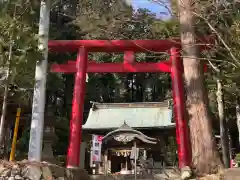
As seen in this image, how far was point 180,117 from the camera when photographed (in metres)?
8.95

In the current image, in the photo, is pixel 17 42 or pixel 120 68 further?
pixel 120 68

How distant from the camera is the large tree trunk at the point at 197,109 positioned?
22.0 feet

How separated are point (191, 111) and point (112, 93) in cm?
2289

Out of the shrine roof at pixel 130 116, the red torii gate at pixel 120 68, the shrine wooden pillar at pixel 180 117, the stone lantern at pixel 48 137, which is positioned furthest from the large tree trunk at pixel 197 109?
the shrine roof at pixel 130 116

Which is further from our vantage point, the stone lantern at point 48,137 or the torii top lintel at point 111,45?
the stone lantern at point 48,137

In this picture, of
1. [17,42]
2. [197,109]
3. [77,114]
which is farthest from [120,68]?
[17,42]

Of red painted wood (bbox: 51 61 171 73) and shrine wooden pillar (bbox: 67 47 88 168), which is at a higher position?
red painted wood (bbox: 51 61 171 73)

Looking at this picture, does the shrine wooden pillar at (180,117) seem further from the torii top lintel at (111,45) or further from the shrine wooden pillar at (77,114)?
the shrine wooden pillar at (77,114)

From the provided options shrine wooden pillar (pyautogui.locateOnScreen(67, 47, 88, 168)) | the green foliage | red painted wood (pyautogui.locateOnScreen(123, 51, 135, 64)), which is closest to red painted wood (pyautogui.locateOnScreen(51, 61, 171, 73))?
red painted wood (pyautogui.locateOnScreen(123, 51, 135, 64))

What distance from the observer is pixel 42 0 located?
7598mm

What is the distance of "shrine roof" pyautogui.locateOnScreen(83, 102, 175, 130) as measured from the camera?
16766 millimetres

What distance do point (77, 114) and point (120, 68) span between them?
2.15 metres

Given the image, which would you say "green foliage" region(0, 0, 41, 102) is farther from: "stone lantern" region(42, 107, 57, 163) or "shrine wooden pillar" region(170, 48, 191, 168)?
"stone lantern" region(42, 107, 57, 163)

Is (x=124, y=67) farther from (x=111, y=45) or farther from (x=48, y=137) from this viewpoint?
(x=48, y=137)
